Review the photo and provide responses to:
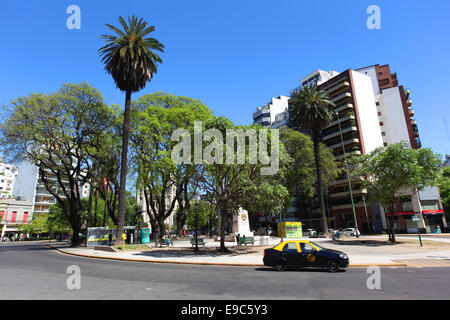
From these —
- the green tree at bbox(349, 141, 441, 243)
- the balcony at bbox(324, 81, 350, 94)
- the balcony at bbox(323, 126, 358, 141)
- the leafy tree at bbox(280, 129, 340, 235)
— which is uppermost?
the balcony at bbox(324, 81, 350, 94)

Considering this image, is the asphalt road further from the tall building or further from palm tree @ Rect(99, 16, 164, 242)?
the tall building

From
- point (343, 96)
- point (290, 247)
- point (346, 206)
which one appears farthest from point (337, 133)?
point (290, 247)

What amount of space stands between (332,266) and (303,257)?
1305 millimetres

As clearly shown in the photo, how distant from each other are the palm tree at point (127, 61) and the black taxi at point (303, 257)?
17.3 metres

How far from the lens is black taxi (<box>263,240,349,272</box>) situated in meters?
11.6

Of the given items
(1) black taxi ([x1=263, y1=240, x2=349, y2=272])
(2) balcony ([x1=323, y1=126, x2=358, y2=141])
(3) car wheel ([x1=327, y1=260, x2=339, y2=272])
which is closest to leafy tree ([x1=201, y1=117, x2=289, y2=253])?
(1) black taxi ([x1=263, y1=240, x2=349, y2=272])

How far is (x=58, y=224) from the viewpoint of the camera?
51.2m

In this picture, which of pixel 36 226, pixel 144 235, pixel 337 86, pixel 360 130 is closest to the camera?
pixel 144 235

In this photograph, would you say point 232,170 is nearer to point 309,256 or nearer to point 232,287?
point 309,256

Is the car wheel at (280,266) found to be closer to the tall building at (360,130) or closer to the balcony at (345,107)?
the tall building at (360,130)

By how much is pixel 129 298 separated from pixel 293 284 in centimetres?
541

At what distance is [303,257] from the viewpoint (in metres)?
12.1

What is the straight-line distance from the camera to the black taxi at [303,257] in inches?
459
